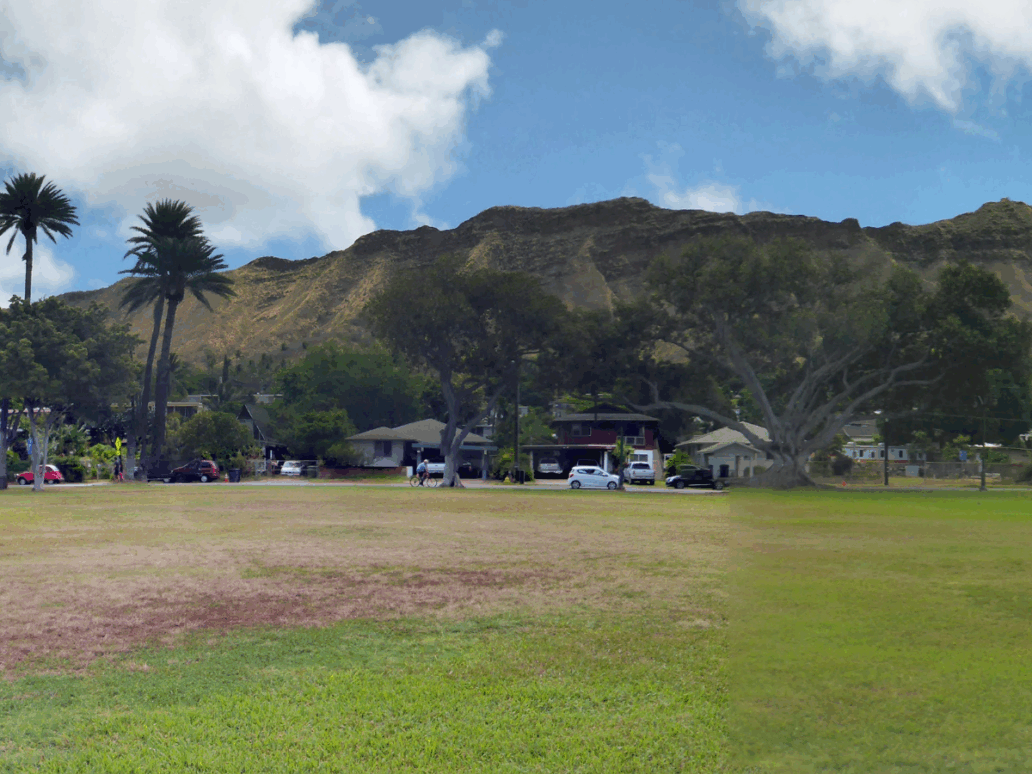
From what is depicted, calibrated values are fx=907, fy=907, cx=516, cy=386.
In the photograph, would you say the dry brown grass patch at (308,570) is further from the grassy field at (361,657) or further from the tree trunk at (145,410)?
the tree trunk at (145,410)

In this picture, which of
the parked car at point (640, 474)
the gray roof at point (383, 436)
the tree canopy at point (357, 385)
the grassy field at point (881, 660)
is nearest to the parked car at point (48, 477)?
the gray roof at point (383, 436)

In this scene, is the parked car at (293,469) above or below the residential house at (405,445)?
below

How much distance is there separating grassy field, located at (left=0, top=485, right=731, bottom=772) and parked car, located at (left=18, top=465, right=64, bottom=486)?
4616cm

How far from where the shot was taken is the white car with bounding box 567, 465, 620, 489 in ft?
200

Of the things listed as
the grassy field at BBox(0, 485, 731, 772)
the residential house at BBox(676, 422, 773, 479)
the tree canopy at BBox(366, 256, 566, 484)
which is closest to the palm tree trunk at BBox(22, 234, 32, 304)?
the tree canopy at BBox(366, 256, 566, 484)

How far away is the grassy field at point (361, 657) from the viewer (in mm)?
6164

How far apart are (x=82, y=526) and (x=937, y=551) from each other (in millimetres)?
21281

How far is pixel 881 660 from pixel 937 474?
243ft

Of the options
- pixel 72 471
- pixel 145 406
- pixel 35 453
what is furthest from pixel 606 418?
pixel 35 453

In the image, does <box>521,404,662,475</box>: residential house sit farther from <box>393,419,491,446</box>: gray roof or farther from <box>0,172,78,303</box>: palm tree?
<box>0,172,78,303</box>: palm tree

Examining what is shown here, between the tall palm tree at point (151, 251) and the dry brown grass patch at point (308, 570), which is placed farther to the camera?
the tall palm tree at point (151, 251)

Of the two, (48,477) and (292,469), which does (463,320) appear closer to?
(292,469)

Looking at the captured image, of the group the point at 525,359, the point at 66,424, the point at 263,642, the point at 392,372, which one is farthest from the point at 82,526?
the point at 392,372

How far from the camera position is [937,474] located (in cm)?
7525
